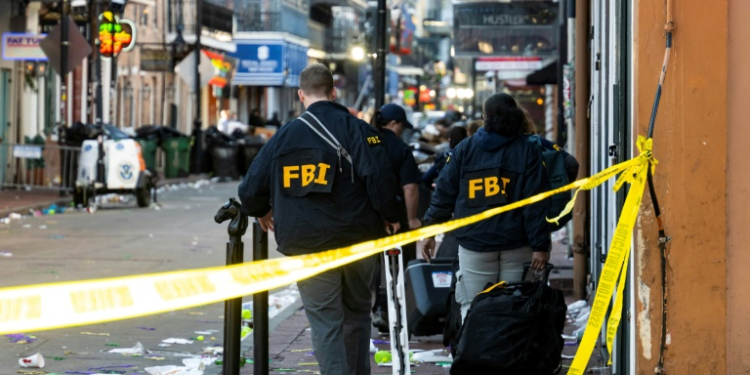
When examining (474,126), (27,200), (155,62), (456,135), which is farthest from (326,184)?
(155,62)

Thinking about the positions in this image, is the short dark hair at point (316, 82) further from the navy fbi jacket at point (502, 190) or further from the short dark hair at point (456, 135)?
the short dark hair at point (456, 135)

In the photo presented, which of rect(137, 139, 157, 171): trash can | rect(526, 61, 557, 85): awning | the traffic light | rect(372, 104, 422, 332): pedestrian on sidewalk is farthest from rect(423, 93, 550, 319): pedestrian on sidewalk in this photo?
rect(137, 139, 157, 171): trash can

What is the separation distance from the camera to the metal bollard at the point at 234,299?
7.14 meters

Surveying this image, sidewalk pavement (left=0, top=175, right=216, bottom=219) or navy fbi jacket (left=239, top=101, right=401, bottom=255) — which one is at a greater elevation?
navy fbi jacket (left=239, top=101, right=401, bottom=255)

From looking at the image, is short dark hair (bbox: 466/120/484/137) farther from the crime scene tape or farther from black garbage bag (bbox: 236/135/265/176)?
black garbage bag (bbox: 236/135/265/176)

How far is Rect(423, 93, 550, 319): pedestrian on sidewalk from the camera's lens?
7.50 meters

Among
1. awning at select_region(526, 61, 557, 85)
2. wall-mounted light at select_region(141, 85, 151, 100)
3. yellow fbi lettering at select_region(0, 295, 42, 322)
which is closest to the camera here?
yellow fbi lettering at select_region(0, 295, 42, 322)

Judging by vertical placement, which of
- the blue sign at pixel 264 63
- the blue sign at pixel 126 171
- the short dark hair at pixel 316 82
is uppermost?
the blue sign at pixel 264 63

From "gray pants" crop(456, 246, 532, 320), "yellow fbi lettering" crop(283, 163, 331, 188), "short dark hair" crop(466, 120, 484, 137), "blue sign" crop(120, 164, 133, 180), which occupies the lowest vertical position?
"gray pants" crop(456, 246, 532, 320)

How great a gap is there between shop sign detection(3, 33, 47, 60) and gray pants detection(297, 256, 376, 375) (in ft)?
70.2

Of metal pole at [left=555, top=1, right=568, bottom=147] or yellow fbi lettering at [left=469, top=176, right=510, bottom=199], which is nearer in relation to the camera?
yellow fbi lettering at [left=469, top=176, right=510, bottom=199]

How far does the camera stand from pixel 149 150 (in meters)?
34.6

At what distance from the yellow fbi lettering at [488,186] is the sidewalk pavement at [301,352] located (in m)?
1.39

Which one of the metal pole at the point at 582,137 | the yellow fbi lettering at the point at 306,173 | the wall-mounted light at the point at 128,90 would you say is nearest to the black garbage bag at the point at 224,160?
the wall-mounted light at the point at 128,90
